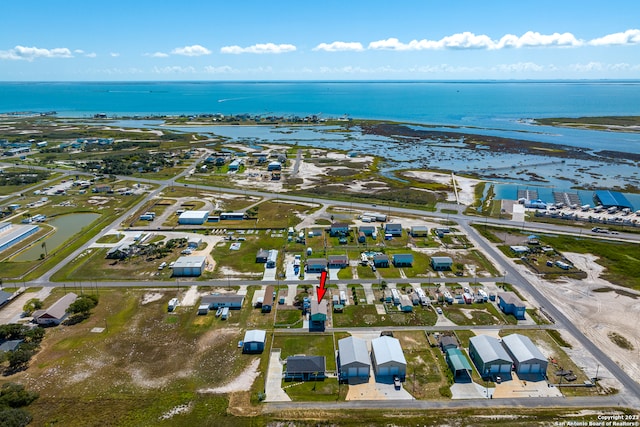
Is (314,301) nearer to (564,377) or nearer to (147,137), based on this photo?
(564,377)

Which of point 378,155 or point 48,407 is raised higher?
point 378,155

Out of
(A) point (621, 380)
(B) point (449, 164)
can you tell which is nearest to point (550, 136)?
(B) point (449, 164)

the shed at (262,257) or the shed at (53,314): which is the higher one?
the shed at (262,257)

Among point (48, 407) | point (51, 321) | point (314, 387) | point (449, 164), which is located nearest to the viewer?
point (48, 407)

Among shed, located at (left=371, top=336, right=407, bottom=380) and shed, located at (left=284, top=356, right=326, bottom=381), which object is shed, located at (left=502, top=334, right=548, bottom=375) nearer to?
shed, located at (left=371, top=336, right=407, bottom=380)

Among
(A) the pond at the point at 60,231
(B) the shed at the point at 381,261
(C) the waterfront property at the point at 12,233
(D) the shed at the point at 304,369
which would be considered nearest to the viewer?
(D) the shed at the point at 304,369

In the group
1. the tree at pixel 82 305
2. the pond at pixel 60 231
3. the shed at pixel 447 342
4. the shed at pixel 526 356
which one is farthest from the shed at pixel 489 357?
the pond at pixel 60 231

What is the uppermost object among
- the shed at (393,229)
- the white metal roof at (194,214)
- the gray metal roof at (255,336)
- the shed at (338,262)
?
the white metal roof at (194,214)

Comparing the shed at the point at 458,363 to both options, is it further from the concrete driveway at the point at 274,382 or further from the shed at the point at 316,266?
the shed at the point at 316,266
